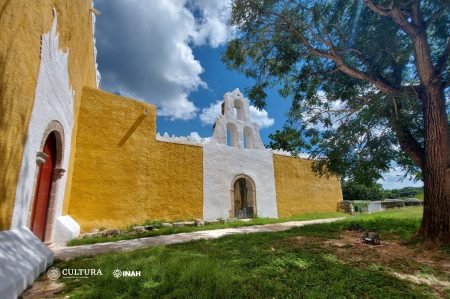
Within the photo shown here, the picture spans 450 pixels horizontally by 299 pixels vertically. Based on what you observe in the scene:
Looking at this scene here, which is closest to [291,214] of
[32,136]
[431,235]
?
[431,235]

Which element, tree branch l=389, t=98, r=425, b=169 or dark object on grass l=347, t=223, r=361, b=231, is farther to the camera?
dark object on grass l=347, t=223, r=361, b=231

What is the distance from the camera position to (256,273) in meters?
3.37

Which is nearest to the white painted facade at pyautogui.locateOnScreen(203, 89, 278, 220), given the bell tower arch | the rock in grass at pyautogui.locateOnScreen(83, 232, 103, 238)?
the bell tower arch

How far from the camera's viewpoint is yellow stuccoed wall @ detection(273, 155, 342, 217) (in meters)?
13.8

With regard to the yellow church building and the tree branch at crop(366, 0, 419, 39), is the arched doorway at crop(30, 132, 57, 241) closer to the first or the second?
the yellow church building

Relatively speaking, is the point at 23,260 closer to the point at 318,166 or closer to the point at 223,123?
the point at 318,166

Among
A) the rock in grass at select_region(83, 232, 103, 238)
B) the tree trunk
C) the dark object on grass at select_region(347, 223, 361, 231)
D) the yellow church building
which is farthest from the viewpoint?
the dark object on grass at select_region(347, 223, 361, 231)

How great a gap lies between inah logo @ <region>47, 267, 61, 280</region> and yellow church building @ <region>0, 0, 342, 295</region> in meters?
0.16

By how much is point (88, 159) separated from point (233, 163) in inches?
259

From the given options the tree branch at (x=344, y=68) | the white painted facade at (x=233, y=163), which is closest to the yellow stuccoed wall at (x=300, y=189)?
the white painted facade at (x=233, y=163)

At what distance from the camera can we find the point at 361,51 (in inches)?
269

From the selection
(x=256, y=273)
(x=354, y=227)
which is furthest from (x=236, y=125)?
(x=256, y=273)

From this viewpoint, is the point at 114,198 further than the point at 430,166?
Yes

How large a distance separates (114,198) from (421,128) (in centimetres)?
1002
